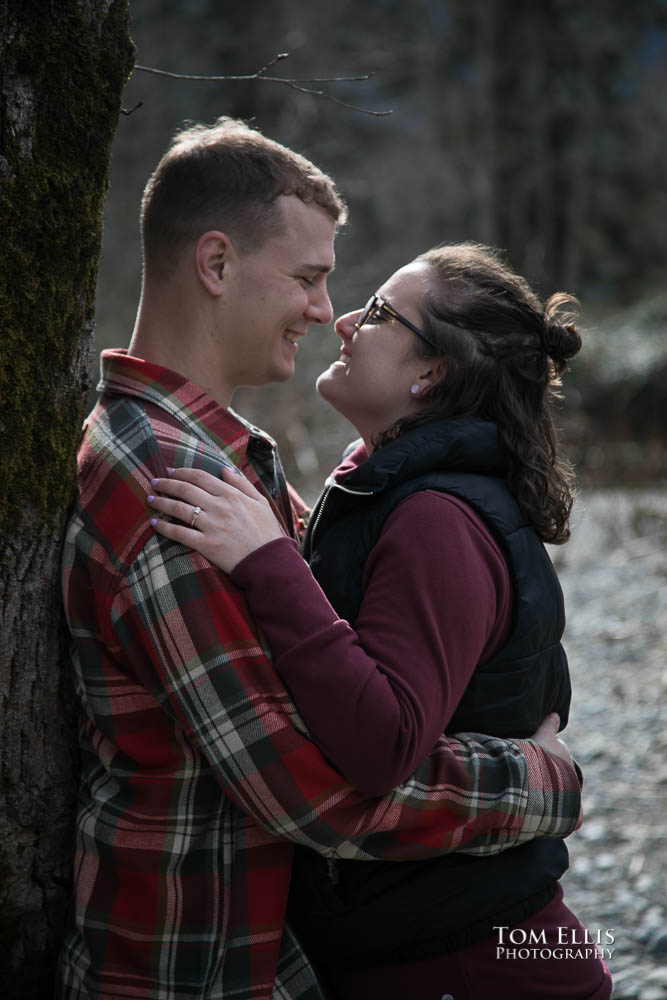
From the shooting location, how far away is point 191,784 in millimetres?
2025

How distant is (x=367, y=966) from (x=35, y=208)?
179 cm

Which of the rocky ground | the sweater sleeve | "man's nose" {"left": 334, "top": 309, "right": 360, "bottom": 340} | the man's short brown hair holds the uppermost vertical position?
the man's short brown hair

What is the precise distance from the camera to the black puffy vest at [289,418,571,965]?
2.09 metres

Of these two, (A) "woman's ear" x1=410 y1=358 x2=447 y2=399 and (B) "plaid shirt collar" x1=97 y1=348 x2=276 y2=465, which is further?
(A) "woman's ear" x1=410 y1=358 x2=447 y2=399

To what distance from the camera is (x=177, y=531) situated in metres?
1.91

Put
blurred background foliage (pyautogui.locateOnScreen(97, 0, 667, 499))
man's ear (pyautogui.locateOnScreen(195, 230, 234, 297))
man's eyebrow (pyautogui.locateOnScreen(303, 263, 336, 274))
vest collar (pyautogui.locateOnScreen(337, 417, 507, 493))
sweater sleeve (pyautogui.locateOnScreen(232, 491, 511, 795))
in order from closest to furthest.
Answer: sweater sleeve (pyautogui.locateOnScreen(232, 491, 511, 795)) → vest collar (pyautogui.locateOnScreen(337, 417, 507, 493)) → man's ear (pyautogui.locateOnScreen(195, 230, 234, 297)) → man's eyebrow (pyautogui.locateOnScreen(303, 263, 336, 274)) → blurred background foliage (pyautogui.locateOnScreen(97, 0, 667, 499))

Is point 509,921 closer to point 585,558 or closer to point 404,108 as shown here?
point 585,558

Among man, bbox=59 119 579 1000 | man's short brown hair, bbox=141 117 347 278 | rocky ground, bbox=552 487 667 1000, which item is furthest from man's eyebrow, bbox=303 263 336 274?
rocky ground, bbox=552 487 667 1000

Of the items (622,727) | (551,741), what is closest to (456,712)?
(551,741)

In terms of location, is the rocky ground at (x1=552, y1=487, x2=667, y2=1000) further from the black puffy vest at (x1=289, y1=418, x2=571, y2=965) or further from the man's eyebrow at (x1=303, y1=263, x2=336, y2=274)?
the man's eyebrow at (x1=303, y1=263, x2=336, y2=274)

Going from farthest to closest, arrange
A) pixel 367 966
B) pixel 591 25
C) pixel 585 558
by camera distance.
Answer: pixel 591 25, pixel 585 558, pixel 367 966

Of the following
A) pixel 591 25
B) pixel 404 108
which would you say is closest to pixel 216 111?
pixel 404 108

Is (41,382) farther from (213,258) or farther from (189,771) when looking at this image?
(189,771)

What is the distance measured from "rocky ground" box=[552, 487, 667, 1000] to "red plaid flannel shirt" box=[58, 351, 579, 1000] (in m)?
1.74
